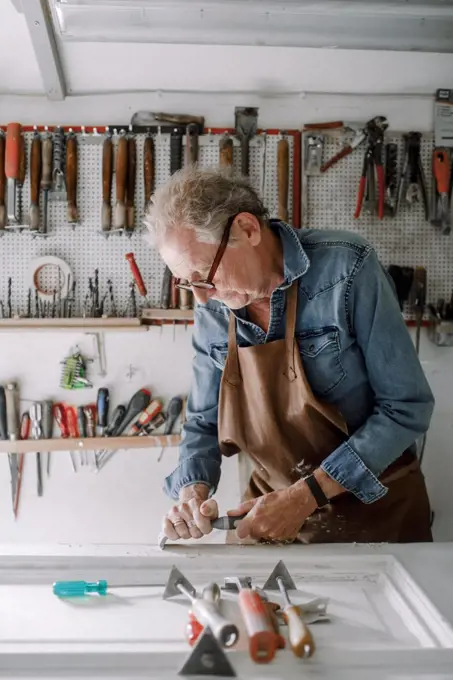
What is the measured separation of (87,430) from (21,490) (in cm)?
41

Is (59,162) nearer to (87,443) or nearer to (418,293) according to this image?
(87,443)

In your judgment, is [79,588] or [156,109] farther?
[156,109]

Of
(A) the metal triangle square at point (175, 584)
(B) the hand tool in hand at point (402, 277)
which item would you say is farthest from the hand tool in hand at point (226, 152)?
(A) the metal triangle square at point (175, 584)

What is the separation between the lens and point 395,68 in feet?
8.93

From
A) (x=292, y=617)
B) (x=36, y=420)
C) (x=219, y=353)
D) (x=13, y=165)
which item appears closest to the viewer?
(x=292, y=617)

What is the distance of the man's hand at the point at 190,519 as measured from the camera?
1332 millimetres

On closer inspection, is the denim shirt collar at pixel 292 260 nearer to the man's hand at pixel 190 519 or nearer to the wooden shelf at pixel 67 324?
the man's hand at pixel 190 519

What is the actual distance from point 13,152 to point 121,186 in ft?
1.49

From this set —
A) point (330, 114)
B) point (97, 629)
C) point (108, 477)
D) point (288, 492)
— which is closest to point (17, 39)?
point (330, 114)

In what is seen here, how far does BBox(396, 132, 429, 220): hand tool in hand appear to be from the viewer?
2.67 m

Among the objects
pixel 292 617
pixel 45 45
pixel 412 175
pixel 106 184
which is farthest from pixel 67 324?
pixel 292 617

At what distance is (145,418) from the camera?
107 inches

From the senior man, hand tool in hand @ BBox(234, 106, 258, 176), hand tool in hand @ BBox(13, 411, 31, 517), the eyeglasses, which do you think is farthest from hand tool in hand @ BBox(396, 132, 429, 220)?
hand tool in hand @ BBox(13, 411, 31, 517)

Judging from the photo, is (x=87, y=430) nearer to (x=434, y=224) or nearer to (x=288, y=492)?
(x=288, y=492)
